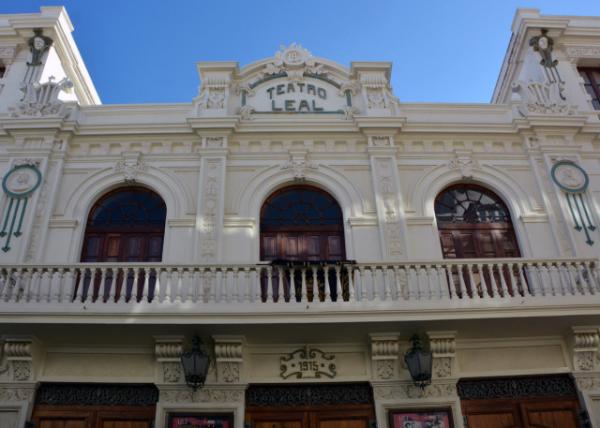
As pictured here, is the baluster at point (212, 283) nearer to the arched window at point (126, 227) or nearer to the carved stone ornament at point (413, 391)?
the arched window at point (126, 227)

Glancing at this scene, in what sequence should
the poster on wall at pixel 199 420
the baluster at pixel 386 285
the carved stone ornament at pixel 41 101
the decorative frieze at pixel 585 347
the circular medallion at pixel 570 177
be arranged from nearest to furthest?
the poster on wall at pixel 199 420 → the baluster at pixel 386 285 → the decorative frieze at pixel 585 347 → the circular medallion at pixel 570 177 → the carved stone ornament at pixel 41 101

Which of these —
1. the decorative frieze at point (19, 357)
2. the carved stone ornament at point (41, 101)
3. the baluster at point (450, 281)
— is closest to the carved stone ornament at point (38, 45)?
the carved stone ornament at point (41, 101)

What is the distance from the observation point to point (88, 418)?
307 inches

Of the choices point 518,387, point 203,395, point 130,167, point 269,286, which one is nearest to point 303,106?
point 130,167

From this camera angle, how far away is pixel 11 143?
10555 mm

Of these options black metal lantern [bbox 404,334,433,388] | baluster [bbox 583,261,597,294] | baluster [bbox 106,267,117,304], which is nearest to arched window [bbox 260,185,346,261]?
black metal lantern [bbox 404,334,433,388]

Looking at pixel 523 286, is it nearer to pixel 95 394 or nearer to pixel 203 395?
pixel 203 395

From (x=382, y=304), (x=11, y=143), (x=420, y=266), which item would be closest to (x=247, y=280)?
(x=382, y=304)

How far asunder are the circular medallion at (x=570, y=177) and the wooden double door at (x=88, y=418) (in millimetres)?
8704

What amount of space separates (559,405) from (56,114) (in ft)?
35.7

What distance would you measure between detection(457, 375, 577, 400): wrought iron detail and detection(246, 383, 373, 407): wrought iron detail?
5.22 ft

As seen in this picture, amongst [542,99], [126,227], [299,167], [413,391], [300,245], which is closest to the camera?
[413,391]

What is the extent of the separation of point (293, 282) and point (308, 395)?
1.80 meters

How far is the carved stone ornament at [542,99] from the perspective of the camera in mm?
11117
